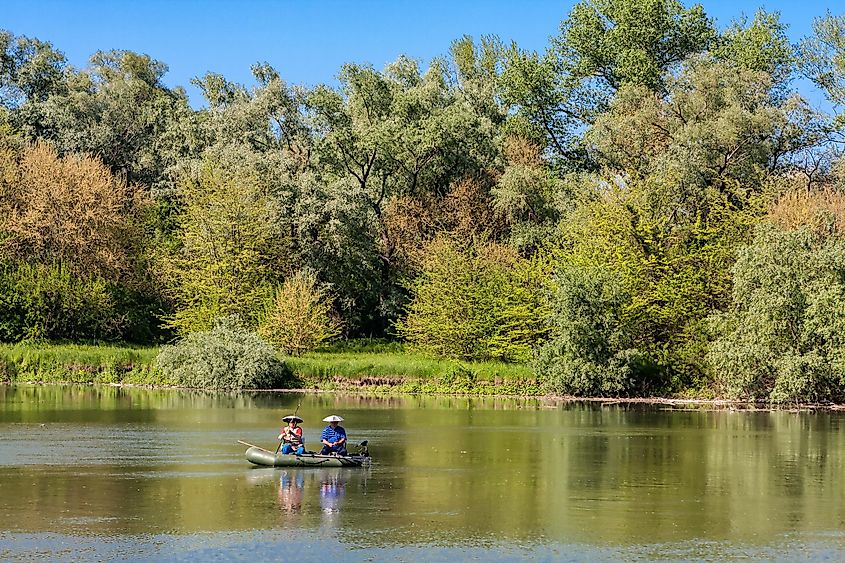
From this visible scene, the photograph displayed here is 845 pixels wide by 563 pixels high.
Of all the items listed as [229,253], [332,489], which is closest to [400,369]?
[229,253]

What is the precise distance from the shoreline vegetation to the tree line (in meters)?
1.73

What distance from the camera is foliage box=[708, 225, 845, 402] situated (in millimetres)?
57500

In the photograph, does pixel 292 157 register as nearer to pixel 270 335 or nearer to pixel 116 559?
pixel 270 335

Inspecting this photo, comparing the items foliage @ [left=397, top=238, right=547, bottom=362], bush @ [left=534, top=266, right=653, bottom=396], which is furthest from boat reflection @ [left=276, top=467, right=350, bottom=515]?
foliage @ [left=397, top=238, right=547, bottom=362]

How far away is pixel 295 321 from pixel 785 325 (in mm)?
29687

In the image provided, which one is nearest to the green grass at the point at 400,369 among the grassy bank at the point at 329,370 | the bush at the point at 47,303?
the grassy bank at the point at 329,370

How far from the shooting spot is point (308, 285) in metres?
79.5

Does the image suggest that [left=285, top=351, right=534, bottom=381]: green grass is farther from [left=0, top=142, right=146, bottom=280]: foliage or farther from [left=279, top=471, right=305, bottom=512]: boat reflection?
[left=279, top=471, right=305, bottom=512]: boat reflection

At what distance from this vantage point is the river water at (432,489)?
2355 cm

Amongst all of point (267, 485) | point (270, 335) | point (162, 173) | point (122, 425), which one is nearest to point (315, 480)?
point (267, 485)

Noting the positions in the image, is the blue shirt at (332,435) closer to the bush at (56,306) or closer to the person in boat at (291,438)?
the person in boat at (291,438)

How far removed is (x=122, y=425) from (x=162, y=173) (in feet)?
159

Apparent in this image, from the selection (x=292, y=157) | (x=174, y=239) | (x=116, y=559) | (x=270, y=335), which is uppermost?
(x=292, y=157)

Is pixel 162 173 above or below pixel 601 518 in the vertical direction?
above
